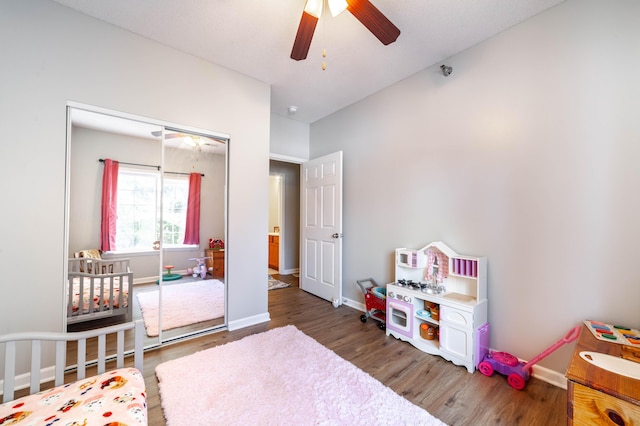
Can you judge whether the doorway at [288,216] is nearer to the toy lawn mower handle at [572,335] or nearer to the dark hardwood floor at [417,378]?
the dark hardwood floor at [417,378]

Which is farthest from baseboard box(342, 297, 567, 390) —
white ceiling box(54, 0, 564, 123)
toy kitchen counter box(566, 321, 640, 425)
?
white ceiling box(54, 0, 564, 123)

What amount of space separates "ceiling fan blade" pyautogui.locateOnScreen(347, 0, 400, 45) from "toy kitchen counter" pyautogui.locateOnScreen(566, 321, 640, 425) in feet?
6.74

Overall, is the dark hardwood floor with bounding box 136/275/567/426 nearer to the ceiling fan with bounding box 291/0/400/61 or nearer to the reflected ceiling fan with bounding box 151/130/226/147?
the reflected ceiling fan with bounding box 151/130/226/147

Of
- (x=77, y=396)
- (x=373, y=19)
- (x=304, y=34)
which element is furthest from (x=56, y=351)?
(x=373, y=19)

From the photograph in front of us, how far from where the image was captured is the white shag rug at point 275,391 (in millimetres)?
1557

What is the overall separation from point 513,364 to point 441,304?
62 cm

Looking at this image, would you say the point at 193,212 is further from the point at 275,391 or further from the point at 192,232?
the point at 275,391

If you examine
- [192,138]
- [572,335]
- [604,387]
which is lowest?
[572,335]

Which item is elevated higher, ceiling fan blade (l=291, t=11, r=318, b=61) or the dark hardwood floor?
ceiling fan blade (l=291, t=11, r=318, b=61)

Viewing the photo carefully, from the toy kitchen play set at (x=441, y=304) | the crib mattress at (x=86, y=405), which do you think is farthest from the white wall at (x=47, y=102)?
the toy kitchen play set at (x=441, y=304)

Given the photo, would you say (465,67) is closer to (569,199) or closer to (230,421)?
(569,199)

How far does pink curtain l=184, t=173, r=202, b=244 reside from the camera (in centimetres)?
268

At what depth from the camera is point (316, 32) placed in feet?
7.22

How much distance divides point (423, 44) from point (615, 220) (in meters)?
2.03
